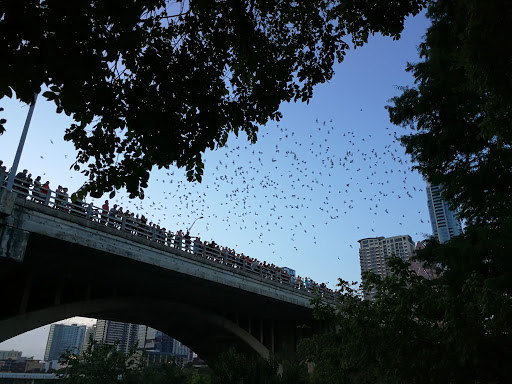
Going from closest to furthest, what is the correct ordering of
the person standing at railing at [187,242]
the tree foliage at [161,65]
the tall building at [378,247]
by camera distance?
1. the tree foliage at [161,65]
2. the person standing at railing at [187,242]
3. the tall building at [378,247]

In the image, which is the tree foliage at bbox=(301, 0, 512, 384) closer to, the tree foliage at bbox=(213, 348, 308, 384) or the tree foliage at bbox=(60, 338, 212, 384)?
the tree foliage at bbox=(213, 348, 308, 384)

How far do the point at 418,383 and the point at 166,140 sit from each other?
6.57m

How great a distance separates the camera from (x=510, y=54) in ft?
21.1

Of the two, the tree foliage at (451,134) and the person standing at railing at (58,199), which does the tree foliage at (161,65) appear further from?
the person standing at railing at (58,199)

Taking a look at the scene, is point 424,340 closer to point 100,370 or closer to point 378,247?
point 100,370

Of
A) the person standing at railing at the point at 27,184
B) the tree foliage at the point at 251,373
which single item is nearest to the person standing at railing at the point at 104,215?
the person standing at railing at the point at 27,184

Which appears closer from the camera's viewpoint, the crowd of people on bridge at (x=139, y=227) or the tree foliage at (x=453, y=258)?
the tree foliage at (x=453, y=258)

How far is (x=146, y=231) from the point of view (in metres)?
20.3

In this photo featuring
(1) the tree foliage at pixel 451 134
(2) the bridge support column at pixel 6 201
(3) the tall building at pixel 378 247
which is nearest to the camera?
(1) the tree foliage at pixel 451 134

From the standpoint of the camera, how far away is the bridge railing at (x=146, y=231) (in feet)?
53.1

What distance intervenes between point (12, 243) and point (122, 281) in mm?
8303

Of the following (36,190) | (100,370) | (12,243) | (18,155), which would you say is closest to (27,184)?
(36,190)

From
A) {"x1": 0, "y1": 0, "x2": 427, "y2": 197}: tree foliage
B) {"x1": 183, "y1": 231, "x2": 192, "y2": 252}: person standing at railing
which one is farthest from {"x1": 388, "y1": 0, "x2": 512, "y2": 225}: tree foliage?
{"x1": 183, "y1": 231, "x2": 192, "y2": 252}: person standing at railing

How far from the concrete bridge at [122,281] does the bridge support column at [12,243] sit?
0.03 m
